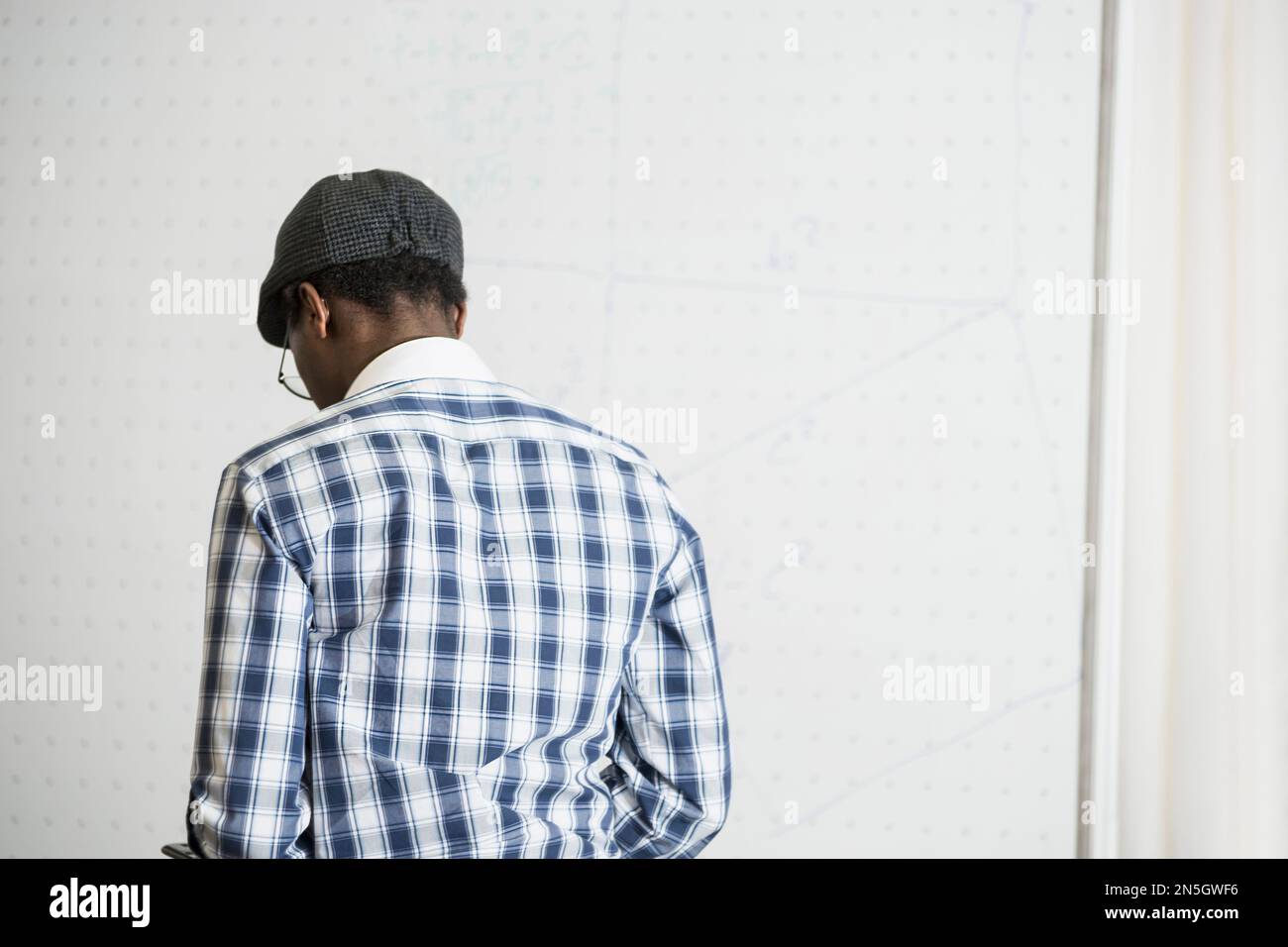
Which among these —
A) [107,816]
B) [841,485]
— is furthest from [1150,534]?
Result: [107,816]

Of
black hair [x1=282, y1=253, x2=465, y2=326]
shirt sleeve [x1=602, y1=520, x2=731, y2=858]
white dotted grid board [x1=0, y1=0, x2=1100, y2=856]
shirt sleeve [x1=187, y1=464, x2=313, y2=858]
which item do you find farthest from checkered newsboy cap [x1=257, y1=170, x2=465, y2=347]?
white dotted grid board [x1=0, y1=0, x2=1100, y2=856]

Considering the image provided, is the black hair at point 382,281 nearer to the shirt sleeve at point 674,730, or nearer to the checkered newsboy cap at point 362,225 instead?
the checkered newsboy cap at point 362,225

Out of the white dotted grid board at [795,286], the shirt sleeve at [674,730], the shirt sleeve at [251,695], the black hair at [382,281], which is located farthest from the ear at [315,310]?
the white dotted grid board at [795,286]

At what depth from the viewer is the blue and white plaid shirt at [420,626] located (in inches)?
27.2

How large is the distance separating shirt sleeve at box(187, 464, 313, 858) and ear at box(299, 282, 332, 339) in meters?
0.18

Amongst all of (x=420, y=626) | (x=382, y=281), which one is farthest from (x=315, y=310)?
(x=420, y=626)

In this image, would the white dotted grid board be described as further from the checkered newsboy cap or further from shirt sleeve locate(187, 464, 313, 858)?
shirt sleeve locate(187, 464, 313, 858)

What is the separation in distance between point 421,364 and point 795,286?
66cm

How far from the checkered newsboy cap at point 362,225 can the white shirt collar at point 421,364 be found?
0.27 ft

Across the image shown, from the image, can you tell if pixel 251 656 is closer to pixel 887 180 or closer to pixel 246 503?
pixel 246 503

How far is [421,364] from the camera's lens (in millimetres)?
785

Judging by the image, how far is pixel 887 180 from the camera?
131 centimetres

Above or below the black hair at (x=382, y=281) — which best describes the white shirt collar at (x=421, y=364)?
below

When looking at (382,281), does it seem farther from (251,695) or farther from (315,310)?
(251,695)
